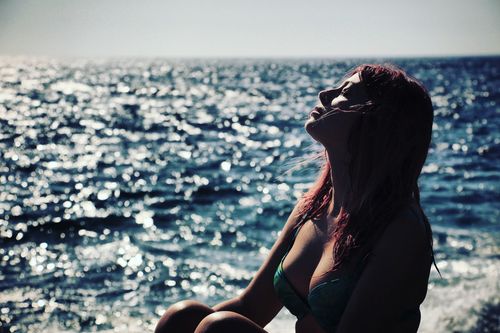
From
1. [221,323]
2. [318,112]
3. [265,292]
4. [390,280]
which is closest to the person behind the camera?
[390,280]

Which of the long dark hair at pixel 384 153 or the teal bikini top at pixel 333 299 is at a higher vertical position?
the long dark hair at pixel 384 153

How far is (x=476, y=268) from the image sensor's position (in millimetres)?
7531

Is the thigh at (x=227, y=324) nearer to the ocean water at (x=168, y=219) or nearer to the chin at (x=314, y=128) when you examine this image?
the chin at (x=314, y=128)

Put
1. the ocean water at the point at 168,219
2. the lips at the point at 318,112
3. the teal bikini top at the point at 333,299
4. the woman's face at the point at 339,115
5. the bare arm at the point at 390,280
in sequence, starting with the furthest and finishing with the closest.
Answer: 1. the ocean water at the point at 168,219
2. the lips at the point at 318,112
3. the woman's face at the point at 339,115
4. the teal bikini top at the point at 333,299
5. the bare arm at the point at 390,280

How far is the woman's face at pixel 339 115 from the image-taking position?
2178mm

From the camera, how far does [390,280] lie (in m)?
1.93

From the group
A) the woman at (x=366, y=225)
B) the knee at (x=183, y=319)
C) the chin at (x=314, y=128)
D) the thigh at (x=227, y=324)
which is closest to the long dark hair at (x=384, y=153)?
the woman at (x=366, y=225)

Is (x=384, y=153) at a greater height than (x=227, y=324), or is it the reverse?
(x=384, y=153)

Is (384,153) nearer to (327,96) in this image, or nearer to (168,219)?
(327,96)

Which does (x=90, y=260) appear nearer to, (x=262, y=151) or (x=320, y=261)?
(x=320, y=261)

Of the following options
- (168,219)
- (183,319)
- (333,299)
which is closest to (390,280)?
(333,299)

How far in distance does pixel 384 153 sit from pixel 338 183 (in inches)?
12.0

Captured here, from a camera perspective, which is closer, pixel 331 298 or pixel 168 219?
pixel 331 298

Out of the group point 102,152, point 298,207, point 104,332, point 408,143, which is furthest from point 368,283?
point 102,152
